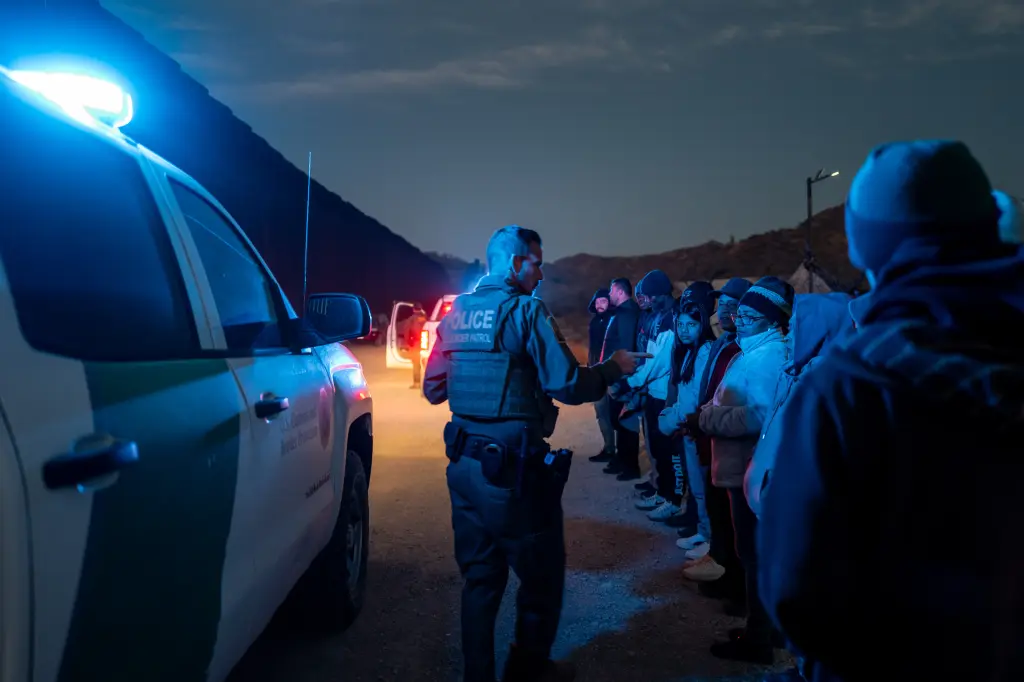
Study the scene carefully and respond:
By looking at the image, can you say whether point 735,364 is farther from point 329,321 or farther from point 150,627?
point 150,627

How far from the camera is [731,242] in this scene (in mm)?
78312

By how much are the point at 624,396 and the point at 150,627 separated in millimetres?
5419

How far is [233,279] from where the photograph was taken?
120 inches

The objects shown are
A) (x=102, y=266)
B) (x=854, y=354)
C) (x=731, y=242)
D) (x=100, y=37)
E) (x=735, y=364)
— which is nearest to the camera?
(x=854, y=354)

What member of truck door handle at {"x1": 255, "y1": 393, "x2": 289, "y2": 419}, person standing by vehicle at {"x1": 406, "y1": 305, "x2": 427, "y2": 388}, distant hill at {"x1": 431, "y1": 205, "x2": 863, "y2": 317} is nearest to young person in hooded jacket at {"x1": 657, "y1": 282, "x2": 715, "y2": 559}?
truck door handle at {"x1": 255, "y1": 393, "x2": 289, "y2": 419}

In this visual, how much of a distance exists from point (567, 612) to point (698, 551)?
1.34 meters

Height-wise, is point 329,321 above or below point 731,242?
below

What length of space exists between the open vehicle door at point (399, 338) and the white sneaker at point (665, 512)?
1116 centimetres

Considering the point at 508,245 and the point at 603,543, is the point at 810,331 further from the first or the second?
the point at 603,543

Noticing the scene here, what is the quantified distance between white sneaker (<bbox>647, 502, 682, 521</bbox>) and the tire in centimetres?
283

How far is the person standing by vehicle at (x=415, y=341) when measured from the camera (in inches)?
600

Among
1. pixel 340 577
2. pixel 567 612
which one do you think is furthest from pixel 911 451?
pixel 567 612

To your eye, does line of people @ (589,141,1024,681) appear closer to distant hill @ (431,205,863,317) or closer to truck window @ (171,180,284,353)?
truck window @ (171,180,284,353)

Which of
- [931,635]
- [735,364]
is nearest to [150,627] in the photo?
[931,635]
